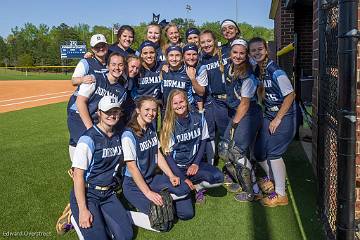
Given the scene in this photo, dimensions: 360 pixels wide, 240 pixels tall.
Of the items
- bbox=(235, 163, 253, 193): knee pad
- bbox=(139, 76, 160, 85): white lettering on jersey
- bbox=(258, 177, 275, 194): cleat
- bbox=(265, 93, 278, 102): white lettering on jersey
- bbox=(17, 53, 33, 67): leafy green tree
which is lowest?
bbox=(258, 177, 275, 194): cleat

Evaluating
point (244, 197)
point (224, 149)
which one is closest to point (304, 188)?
point (244, 197)

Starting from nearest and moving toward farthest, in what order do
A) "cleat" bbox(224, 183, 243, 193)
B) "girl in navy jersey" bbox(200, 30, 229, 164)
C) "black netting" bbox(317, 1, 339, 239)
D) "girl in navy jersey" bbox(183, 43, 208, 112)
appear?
"black netting" bbox(317, 1, 339, 239) → "cleat" bbox(224, 183, 243, 193) → "girl in navy jersey" bbox(183, 43, 208, 112) → "girl in navy jersey" bbox(200, 30, 229, 164)

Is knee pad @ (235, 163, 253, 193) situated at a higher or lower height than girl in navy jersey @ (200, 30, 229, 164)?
lower

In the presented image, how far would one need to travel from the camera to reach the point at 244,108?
4520 mm

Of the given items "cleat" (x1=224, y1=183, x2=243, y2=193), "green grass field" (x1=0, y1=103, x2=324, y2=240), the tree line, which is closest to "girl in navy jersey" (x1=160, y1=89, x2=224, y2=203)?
"green grass field" (x1=0, y1=103, x2=324, y2=240)

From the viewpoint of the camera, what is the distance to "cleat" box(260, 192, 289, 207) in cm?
438

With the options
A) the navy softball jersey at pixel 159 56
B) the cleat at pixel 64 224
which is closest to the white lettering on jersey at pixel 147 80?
the navy softball jersey at pixel 159 56

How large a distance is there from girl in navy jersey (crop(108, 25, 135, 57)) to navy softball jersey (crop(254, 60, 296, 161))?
212cm

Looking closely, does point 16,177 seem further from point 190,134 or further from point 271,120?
point 271,120

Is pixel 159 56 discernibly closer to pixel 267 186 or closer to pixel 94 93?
pixel 94 93

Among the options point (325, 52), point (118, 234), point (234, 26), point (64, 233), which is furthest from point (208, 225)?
point (234, 26)

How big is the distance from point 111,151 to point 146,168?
55cm

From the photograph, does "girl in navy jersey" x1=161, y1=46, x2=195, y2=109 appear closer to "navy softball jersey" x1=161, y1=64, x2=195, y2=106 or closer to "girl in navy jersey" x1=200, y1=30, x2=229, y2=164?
"navy softball jersey" x1=161, y1=64, x2=195, y2=106

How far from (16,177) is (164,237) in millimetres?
2861
